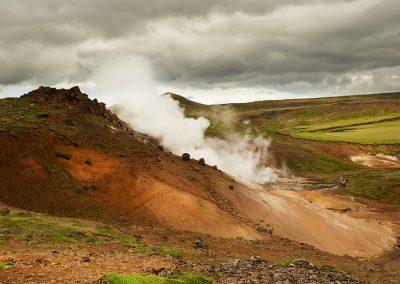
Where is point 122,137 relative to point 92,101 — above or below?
below

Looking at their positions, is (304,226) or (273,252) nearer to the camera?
(273,252)

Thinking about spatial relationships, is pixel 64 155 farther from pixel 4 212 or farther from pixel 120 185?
pixel 4 212

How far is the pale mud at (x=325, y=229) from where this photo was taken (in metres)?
41.6

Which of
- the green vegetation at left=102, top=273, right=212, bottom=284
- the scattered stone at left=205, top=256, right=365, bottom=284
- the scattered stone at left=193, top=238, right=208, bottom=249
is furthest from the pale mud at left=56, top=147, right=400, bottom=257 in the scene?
the green vegetation at left=102, top=273, right=212, bottom=284

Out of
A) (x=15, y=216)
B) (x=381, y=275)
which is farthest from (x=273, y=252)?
(x=15, y=216)

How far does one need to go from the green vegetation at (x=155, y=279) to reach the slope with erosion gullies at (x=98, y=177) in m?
14.8

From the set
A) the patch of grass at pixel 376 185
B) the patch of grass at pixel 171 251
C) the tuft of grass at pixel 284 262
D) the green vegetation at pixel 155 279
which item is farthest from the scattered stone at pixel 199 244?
the patch of grass at pixel 376 185

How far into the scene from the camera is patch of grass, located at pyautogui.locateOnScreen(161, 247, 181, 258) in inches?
984

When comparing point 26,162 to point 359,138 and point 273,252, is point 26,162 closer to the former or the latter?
point 273,252

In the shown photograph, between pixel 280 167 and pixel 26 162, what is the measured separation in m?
70.3

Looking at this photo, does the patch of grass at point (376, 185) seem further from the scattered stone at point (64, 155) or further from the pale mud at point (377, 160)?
the scattered stone at point (64, 155)

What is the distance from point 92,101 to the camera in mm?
48500

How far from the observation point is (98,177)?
36.8 metres

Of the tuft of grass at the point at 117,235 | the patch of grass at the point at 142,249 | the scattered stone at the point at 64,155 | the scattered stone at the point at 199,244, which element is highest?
the scattered stone at the point at 64,155
